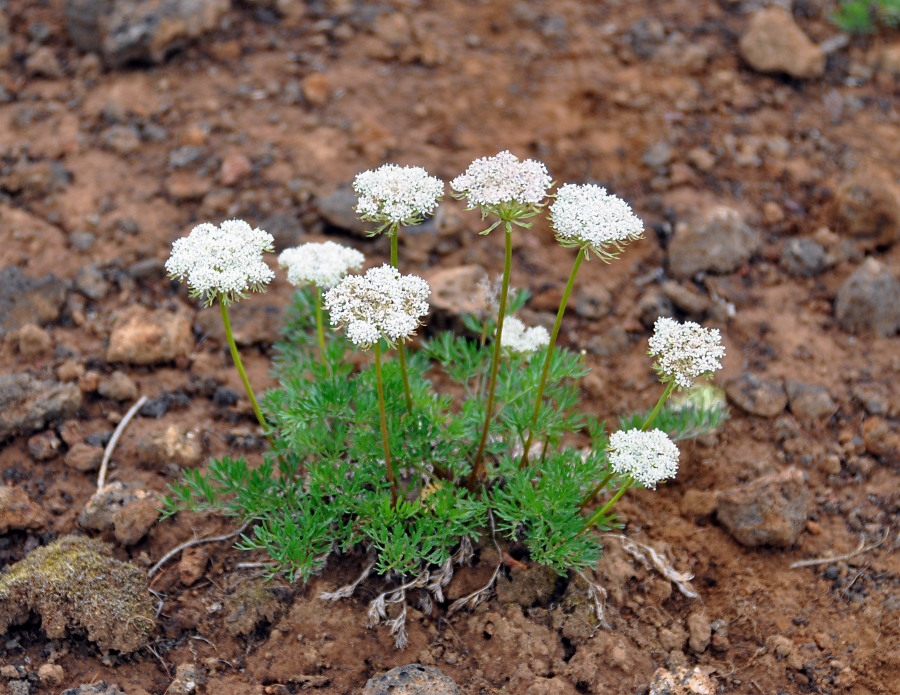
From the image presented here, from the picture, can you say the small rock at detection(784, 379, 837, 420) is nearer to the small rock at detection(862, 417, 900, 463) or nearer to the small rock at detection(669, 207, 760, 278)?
the small rock at detection(862, 417, 900, 463)

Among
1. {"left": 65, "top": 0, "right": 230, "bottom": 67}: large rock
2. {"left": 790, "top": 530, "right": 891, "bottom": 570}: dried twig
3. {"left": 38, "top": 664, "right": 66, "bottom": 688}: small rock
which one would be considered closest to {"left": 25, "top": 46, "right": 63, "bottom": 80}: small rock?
{"left": 65, "top": 0, "right": 230, "bottom": 67}: large rock

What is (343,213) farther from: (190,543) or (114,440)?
(190,543)

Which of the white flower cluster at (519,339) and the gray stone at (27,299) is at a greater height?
the white flower cluster at (519,339)

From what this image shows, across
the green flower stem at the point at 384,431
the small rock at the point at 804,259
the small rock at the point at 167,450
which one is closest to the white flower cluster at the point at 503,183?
the green flower stem at the point at 384,431

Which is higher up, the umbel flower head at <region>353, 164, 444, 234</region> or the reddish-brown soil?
the umbel flower head at <region>353, 164, 444, 234</region>

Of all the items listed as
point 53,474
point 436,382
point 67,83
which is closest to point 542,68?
point 436,382

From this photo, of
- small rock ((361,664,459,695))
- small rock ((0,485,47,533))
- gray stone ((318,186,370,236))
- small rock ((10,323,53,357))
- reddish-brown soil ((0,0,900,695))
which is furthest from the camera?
gray stone ((318,186,370,236))

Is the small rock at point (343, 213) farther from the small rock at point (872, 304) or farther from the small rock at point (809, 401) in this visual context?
the small rock at point (872, 304)
